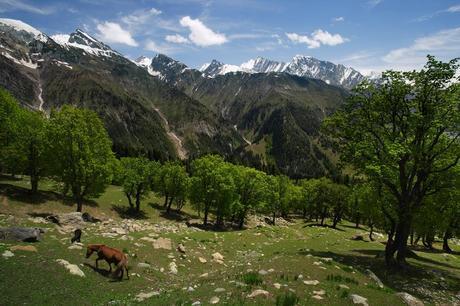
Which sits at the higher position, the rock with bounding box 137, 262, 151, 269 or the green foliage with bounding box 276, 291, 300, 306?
the green foliage with bounding box 276, 291, 300, 306

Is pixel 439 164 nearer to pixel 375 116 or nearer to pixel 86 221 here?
pixel 375 116

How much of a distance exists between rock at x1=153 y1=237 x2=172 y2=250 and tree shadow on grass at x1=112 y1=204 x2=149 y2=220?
127 ft

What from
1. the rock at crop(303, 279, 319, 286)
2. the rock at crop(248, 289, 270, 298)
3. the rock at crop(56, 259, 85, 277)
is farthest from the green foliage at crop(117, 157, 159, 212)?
the rock at crop(248, 289, 270, 298)

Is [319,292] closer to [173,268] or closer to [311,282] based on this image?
[311,282]

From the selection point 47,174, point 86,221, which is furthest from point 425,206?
point 47,174

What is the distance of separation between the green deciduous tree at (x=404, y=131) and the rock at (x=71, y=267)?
19711mm

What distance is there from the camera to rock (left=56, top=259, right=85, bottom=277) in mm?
20797

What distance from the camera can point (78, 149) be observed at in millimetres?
47219

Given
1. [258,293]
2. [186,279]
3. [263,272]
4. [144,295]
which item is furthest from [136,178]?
[258,293]

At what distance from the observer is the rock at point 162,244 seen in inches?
1233

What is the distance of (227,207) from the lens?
221 ft

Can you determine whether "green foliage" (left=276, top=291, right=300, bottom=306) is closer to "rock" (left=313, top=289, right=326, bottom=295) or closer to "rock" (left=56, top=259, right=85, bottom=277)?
"rock" (left=313, top=289, right=326, bottom=295)

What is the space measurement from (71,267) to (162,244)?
11.4m

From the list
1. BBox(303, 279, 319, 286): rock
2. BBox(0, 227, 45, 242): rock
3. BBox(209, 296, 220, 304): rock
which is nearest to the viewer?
BBox(209, 296, 220, 304): rock
